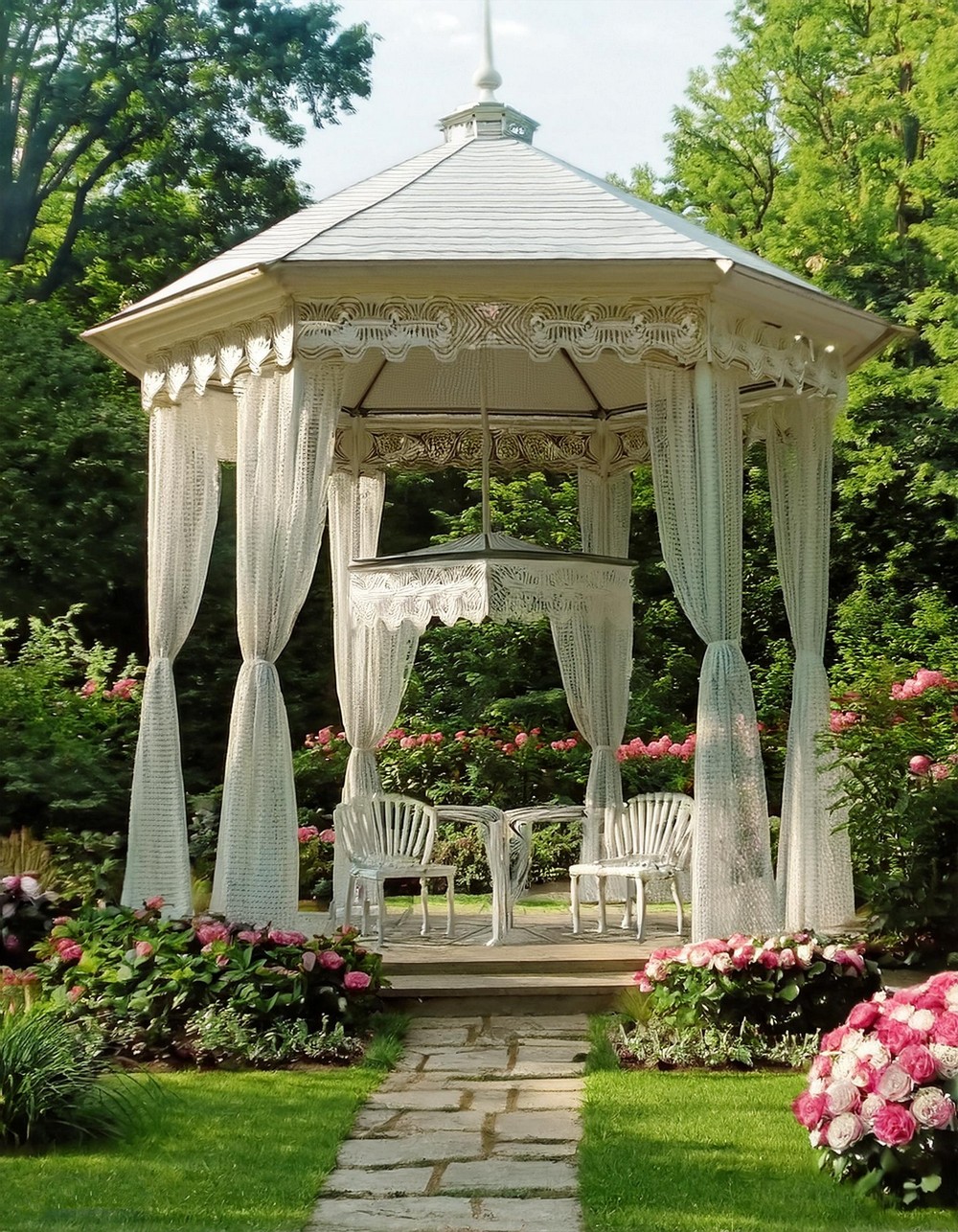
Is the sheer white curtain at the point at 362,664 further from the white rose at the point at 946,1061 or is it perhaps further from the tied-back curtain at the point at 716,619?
the white rose at the point at 946,1061

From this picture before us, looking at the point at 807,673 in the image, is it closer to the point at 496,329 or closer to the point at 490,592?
the point at 490,592

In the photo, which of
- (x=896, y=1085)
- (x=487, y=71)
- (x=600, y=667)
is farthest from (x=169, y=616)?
(x=896, y=1085)

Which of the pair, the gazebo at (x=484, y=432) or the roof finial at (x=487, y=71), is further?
the roof finial at (x=487, y=71)

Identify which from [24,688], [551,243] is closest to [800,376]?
[551,243]

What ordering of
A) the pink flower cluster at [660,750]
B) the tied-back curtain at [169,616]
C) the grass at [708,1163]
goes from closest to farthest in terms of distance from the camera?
the grass at [708,1163] < the tied-back curtain at [169,616] < the pink flower cluster at [660,750]

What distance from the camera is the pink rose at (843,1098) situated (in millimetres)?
4398

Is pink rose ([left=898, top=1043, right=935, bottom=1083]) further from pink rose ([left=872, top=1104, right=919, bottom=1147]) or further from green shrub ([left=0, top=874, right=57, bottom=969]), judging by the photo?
green shrub ([left=0, top=874, right=57, bottom=969])

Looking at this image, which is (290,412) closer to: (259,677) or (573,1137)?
(259,677)

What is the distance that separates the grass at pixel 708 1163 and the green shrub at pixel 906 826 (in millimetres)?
2051

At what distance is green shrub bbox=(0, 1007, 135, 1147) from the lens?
16.2ft

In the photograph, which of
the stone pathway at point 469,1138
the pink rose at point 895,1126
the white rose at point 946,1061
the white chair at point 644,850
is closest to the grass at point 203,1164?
the stone pathway at point 469,1138

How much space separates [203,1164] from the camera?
475cm

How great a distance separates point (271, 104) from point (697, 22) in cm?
588

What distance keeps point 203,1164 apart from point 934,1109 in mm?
2244
